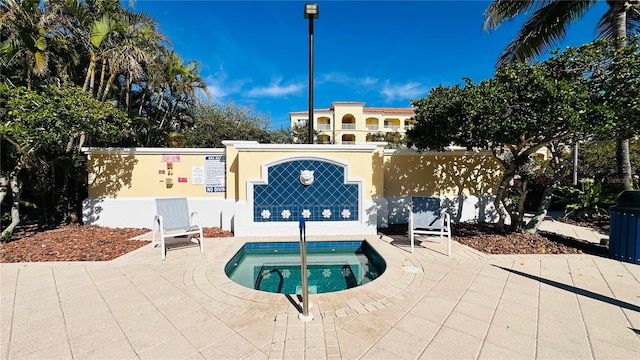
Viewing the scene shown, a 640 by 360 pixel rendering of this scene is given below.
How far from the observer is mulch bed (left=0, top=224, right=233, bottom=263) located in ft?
17.3

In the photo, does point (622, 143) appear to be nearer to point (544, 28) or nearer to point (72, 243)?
point (544, 28)

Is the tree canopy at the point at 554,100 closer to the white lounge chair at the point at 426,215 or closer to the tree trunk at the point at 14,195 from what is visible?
the white lounge chair at the point at 426,215

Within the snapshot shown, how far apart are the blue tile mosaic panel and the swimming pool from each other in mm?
959

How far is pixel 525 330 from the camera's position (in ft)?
9.50

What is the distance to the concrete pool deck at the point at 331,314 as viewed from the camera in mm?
2604

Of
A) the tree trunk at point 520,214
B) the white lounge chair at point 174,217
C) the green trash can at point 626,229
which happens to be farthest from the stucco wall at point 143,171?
the green trash can at point 626,229

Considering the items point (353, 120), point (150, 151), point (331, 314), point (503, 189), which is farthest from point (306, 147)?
point (353, 120)

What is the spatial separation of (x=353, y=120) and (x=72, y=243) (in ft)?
143

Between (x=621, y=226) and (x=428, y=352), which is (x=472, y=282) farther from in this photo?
(x=621, y=226)

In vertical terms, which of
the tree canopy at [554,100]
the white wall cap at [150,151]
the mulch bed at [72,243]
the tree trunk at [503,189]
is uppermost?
the tree canopy at [554,100]

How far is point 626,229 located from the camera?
507 cm

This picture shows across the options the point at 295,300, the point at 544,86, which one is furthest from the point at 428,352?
the point at 544,86

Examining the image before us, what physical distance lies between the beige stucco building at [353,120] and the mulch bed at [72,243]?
3761 centimetres

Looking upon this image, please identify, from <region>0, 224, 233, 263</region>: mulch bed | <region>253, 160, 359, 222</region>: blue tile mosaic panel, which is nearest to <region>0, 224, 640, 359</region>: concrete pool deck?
<region>0, 224, 233, 263</region>: mulch bed
